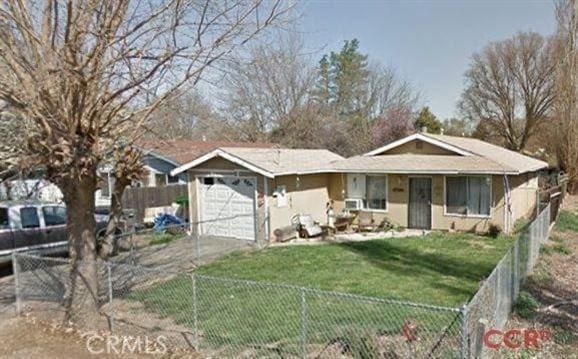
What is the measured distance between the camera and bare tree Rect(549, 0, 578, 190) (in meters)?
27.2

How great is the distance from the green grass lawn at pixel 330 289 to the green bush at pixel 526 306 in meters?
0.94

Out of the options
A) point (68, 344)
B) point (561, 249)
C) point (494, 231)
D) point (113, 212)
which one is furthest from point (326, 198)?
point (68, 344)

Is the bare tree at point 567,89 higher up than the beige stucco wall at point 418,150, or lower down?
higher up

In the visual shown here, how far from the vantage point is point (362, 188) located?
63.1 ft

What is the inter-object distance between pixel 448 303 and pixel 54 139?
24.4ft

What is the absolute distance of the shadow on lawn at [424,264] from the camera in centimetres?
1086

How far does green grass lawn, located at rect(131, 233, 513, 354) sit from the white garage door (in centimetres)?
217

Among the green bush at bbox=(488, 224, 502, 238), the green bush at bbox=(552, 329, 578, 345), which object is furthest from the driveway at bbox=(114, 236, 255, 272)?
the green bush at bbox=(552, 329, 578, 345)

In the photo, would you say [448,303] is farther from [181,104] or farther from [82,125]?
[82,125]

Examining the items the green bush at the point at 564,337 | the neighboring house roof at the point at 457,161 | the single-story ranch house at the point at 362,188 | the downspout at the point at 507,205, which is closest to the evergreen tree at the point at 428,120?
the neighboring house roof at the point at 457,161

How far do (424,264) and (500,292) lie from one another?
5.30 meters

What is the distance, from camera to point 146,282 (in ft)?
36.2

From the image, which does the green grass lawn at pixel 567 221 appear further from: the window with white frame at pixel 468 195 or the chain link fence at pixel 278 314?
the chain link fence at pixel 278 314

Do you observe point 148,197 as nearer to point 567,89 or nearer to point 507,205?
point 507,205
